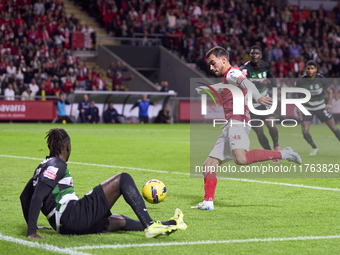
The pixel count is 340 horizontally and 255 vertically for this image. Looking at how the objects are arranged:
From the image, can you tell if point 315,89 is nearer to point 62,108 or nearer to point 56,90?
point 62,108

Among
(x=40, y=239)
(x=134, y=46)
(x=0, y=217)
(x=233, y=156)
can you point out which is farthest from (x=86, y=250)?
(x=134, y=46)

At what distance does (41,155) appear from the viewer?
14281mm

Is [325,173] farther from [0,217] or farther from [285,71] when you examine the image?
[285,71]

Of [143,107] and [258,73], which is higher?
[258,73]

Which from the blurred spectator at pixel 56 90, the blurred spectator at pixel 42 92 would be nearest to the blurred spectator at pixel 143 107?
the blurred spectator at pixel 56 90

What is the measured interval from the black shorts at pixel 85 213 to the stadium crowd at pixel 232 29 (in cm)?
2810

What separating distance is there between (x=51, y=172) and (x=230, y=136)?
9.33 feet

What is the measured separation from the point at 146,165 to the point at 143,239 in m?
6.74

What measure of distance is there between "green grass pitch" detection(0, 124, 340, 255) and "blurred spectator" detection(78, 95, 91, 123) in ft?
44.2

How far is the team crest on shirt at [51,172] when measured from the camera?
5465mm

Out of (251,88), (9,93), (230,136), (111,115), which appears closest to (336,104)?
(111,115)

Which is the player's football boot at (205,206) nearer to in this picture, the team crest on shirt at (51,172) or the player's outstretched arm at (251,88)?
the player's outstretched arm at (251,88)

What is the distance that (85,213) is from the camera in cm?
561

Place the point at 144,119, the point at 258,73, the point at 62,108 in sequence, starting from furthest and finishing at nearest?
the point at 144,119
the point at 62,108
the point at 258,73
